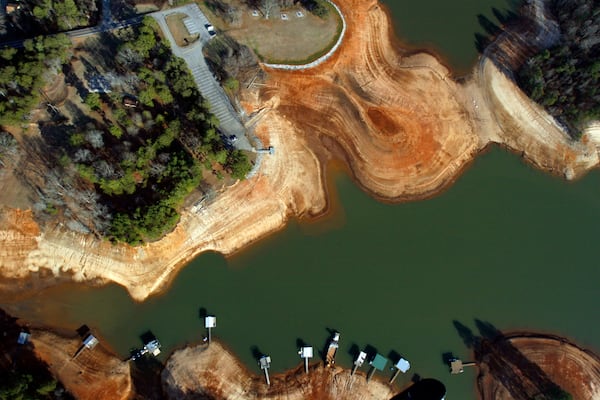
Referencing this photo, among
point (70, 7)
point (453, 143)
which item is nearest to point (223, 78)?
point (70, 7)

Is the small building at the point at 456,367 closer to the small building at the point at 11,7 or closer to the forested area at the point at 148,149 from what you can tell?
the forested area at the point at 148,149

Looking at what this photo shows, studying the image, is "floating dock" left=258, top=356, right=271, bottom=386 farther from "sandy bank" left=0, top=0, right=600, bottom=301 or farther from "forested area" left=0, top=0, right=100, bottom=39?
"forested area" left=0, top=0, right=100, bottom=39

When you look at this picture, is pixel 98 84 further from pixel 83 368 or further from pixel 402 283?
pixel 402 283

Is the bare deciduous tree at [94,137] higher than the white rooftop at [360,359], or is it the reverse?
the bare deciduous tree at [94,137]

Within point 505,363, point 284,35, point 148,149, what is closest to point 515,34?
point 284,35

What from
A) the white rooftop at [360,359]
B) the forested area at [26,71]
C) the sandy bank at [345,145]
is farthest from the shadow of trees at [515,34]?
the forested area at [26,71]

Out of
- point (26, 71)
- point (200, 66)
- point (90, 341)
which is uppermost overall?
point (200, 66)
